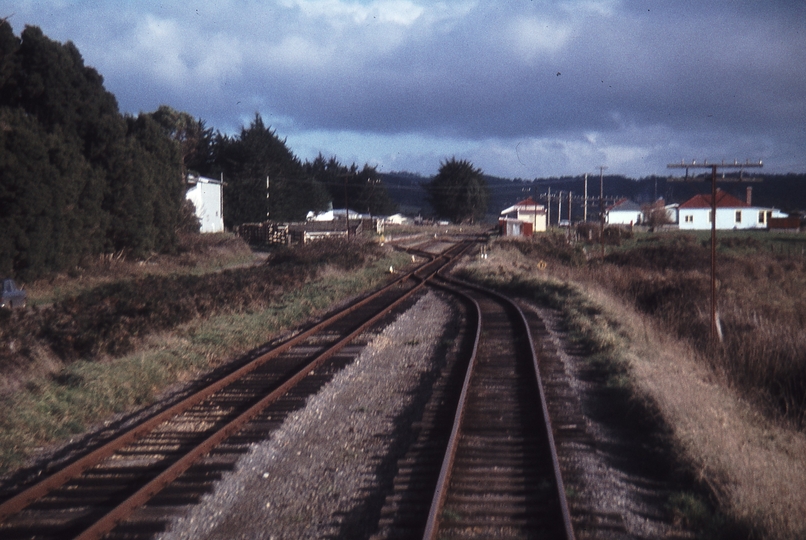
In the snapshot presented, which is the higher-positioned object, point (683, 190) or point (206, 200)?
point (683, 190)

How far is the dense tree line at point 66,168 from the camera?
22953 millimetres

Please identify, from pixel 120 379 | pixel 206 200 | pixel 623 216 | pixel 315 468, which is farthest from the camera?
pixel 623 216

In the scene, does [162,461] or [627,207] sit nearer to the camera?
[162,461]

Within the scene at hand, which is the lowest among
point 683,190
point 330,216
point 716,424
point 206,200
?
point 716,424

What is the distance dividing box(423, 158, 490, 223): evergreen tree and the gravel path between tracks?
96.0 m

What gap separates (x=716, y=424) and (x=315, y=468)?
448cm

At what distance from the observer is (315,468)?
7.17 m

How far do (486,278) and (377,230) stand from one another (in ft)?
140

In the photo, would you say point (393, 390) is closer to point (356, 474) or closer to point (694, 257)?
point (356, 474)

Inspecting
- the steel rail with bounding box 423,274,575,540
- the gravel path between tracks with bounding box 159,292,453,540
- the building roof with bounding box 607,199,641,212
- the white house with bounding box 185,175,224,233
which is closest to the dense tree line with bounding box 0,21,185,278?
the gravel path between tracks with bounding box 159,292,453,540

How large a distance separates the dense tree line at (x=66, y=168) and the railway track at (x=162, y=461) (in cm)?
1496

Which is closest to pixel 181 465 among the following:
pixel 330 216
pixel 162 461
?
pixel 162 461

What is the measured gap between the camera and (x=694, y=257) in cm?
3856

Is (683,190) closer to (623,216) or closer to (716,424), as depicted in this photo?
(623,216)
